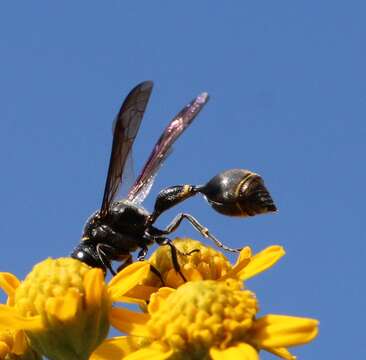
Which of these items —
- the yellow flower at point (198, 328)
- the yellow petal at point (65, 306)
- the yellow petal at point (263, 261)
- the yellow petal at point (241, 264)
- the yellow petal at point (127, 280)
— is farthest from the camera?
the yellow petal at point (241, 264)

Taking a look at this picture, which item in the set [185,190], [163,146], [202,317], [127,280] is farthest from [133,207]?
[202,317]

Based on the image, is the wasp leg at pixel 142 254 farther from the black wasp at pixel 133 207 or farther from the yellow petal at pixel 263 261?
the yellow petal at pixel 263 261

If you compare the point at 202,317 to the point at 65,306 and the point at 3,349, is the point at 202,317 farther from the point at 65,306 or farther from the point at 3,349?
the point at 3,349

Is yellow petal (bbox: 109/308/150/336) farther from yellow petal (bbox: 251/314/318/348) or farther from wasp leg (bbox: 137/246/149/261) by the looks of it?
wasp leg (bbox: 137/246/149/261)

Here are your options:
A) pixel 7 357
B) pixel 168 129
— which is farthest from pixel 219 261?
pixel 168 129

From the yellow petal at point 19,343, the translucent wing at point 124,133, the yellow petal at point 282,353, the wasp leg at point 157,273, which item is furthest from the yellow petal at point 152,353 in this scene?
the translucent wing at point 124,133

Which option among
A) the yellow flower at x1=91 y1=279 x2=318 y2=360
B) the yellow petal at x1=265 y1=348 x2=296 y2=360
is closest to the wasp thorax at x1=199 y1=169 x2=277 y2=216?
the yellow flower at x1=91 y1=279 x2=318 y2=360

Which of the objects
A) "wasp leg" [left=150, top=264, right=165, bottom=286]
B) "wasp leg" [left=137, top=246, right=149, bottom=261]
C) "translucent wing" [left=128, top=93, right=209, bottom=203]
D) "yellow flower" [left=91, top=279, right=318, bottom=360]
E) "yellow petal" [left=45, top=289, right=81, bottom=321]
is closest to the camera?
"yellow flower" [left=91, top=279, right=318, bottom=360]
